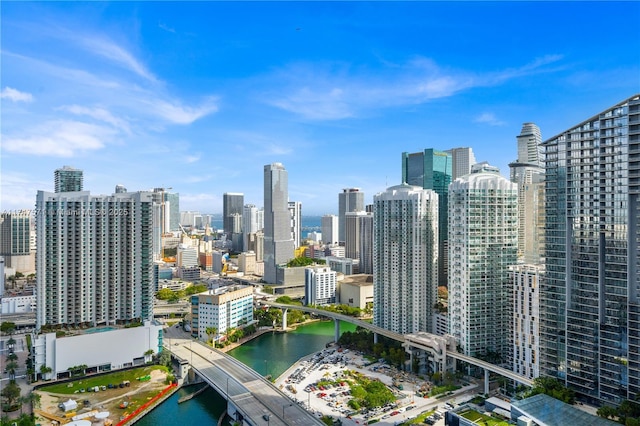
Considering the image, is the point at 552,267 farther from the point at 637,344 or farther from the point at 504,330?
the point at 504,330

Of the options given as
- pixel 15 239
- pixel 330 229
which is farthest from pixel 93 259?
pixel 330 229

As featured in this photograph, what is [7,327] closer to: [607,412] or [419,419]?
[419,419]

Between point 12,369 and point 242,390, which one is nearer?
point 242,390

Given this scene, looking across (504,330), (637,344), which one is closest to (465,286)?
(504,330)

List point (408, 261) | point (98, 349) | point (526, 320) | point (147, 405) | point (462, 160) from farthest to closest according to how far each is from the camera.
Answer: point (462, 160) → point (408, 261) → point (98, 349) → point (526, 320) → point (147, 405)

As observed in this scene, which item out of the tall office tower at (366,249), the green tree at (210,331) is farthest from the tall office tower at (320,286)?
the tall office tower at (366,249)

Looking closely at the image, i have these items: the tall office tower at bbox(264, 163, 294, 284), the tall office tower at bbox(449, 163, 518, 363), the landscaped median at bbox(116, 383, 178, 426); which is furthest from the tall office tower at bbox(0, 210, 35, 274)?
the tall office tower at bbox(449, 163, 518, 363)

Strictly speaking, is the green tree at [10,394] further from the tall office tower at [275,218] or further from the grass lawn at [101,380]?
the tall office tower at [275,218]
